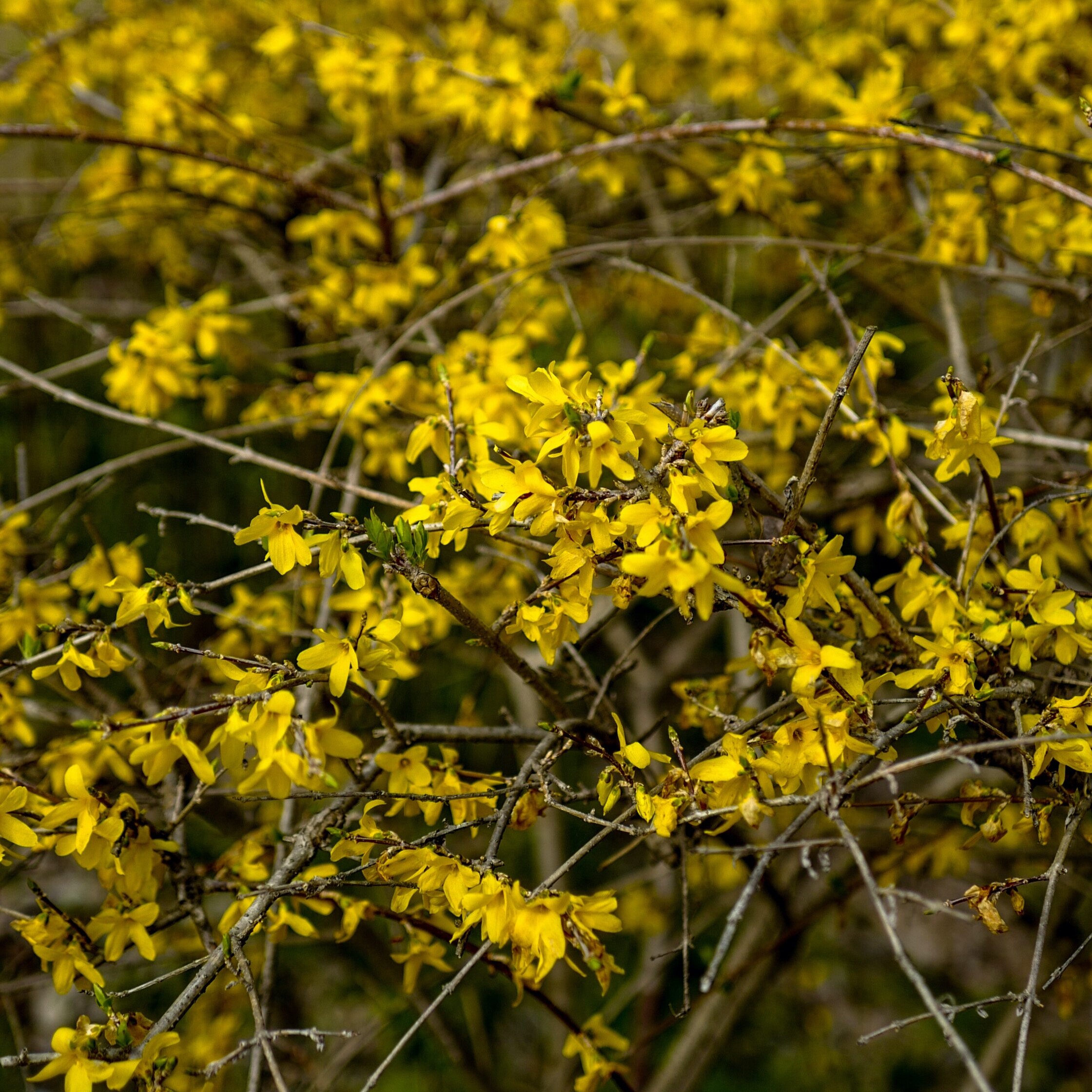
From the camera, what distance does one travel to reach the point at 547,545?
1424 millimetres

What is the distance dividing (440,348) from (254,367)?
5.12ft

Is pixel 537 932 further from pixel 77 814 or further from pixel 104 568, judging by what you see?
pixel 104 568

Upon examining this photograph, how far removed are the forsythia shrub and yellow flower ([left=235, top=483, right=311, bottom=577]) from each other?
0.01 m

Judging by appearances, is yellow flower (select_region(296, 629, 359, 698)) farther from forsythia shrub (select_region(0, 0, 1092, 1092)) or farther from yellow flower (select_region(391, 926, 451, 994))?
yellow flower (select_region(391, 926, 451, 994))

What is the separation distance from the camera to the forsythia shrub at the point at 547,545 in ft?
3.75

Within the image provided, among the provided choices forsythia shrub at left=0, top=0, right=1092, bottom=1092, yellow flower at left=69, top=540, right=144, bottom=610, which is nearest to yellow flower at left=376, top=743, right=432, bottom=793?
forsythia shrub at left=0, top=0, right=1092, bottom=1092

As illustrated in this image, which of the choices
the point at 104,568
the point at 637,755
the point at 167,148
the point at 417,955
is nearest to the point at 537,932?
the point at 637,755

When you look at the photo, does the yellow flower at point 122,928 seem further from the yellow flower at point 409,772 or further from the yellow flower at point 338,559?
the yellow flower at point 338,559

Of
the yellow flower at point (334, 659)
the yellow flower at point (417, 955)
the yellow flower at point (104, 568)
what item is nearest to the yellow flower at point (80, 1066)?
the yellow flower at point (417, 955)

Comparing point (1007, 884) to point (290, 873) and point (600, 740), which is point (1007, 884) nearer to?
point (600, 740)

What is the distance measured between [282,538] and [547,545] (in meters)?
0.44

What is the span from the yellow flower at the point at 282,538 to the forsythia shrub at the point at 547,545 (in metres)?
0.01

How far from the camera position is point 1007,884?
1174mm

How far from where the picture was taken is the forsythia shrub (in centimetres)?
114
